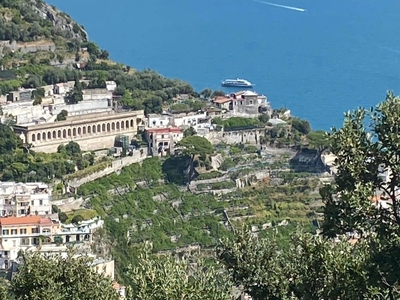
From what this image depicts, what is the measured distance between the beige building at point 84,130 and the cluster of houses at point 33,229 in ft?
12.4

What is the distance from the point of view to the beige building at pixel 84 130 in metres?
23.0

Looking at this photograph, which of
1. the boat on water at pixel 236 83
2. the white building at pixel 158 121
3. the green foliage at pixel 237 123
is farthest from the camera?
the boat on water at pixel 236 83

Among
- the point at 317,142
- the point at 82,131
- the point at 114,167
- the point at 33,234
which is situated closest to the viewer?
the point at 33,234

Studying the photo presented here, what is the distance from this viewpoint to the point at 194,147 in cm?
2284

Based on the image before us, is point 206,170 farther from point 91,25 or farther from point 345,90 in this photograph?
point 91,25

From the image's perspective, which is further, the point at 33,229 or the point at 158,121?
the point at 158,121

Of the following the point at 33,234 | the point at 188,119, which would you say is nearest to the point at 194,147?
the point at 188,119

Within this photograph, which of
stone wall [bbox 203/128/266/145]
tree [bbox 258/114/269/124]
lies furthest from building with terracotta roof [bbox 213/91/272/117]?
stone wall [bbox 203/128/266/145]

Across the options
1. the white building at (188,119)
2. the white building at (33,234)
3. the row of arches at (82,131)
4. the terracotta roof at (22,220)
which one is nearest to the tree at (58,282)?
the white building at (33,234)

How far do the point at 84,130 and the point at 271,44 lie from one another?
22291mm

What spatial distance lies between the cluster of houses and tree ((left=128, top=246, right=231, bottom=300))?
8818 millimetres

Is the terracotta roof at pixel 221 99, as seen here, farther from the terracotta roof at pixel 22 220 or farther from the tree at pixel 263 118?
the terracotta roof at pixel 22 220

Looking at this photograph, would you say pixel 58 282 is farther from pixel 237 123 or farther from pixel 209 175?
pixel 237 123

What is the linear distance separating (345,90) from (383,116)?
2833 centimetres
